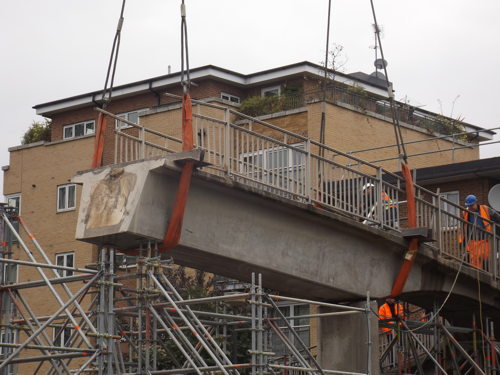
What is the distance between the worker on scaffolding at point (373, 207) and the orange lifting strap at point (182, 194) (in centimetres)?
513

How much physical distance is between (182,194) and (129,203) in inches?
35.4

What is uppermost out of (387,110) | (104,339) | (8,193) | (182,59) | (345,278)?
(387,110)

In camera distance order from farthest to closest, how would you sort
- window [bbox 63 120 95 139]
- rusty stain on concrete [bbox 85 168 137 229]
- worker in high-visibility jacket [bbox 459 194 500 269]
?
window [bbox 63 120 95 139] → worker in high-visibility jacket [bbox 459 194 500 269] → rusty stain on concrete [bbox 85 168 137 229]

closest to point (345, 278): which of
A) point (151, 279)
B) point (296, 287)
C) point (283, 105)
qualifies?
point (296, 287)

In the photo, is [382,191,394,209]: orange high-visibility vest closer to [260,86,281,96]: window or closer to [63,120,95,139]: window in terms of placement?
[260,86,281,96]: window

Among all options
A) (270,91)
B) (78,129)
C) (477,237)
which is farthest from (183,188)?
(78,129)

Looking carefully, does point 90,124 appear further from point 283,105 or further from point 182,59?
point 182,59

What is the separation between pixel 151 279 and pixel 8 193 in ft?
117

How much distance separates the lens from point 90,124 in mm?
60125

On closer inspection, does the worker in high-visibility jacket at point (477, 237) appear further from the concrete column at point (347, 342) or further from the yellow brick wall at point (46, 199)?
the yellow brick wall at point (46, 199)

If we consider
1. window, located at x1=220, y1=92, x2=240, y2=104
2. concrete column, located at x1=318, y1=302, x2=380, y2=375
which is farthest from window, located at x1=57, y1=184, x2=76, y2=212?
concrete column, located at x1=318, y1=302, x2=380, y2=375

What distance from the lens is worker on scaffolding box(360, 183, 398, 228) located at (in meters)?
24.3

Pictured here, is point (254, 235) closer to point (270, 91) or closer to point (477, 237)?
point (477, 237)

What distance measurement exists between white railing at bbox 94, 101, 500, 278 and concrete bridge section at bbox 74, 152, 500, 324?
330 mm
